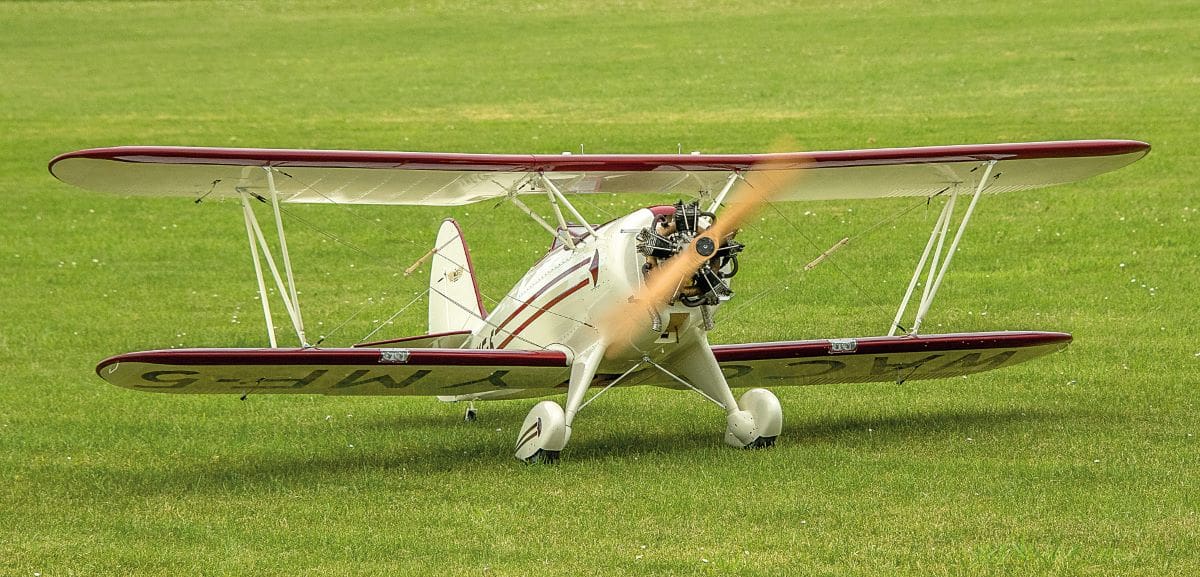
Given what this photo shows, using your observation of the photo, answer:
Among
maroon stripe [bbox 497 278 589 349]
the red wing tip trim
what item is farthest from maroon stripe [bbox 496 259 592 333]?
the red wing tip trim

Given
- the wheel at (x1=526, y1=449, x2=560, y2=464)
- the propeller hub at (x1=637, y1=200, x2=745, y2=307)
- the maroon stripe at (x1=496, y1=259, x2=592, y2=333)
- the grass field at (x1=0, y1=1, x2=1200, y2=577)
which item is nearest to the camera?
the grass field at (x1=0, y1=1, x2=1200, y2=577)

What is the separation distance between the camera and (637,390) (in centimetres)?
1678

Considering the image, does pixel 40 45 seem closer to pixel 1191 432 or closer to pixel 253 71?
pixel 253 71

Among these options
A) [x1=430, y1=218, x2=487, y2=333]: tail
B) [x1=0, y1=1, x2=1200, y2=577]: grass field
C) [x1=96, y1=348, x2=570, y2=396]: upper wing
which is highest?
[x1=96, y1=348, x2=570, y2=396]: upper wing

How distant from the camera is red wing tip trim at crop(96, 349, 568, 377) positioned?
1147 centimetres

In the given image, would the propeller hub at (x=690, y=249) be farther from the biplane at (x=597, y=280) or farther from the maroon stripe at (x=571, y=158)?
the maroon stripe at (x=571, y=158)

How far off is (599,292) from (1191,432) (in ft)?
16.1

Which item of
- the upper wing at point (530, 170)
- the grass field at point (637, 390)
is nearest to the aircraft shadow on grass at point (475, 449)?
the grass field at point (637, 390)

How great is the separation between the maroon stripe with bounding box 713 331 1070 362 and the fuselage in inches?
39.0

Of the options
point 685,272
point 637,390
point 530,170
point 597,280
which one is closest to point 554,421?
point 597,280

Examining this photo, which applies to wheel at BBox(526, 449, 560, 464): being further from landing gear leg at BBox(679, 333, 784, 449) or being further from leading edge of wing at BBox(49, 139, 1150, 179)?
leading edge of wing at BBox(49, 139, 1150, 179)

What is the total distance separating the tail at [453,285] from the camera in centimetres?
1548

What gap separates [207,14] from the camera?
5912cm

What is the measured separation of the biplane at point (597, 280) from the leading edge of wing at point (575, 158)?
2cm
